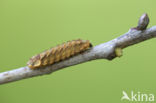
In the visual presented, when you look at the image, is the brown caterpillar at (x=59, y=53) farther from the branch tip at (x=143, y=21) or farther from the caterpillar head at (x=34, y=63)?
the branch tip at (x=143, y=21)

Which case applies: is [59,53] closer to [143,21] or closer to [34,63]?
[34,63]

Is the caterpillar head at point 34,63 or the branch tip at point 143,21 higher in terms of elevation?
the caterpillar head at point 34,63

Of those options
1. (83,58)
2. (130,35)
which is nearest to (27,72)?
(83,58)

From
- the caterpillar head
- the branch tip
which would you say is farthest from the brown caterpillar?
the branch tip

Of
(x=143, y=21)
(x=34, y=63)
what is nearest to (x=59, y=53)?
(x=34, y=63)

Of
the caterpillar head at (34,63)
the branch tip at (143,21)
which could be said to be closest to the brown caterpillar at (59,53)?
the caterpillar head at (34,63)

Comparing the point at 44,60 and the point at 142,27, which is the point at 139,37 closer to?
the point at 142,27
